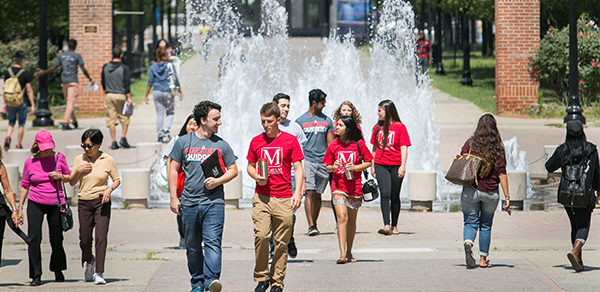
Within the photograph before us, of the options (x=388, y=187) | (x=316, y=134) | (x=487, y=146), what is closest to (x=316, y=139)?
(x=316, y=134)

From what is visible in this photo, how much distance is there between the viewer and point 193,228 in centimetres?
632

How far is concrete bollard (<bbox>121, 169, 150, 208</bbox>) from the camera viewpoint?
10883 mm

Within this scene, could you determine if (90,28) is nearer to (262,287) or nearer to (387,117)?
(387,117)

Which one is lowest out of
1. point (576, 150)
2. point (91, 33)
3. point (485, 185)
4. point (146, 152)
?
point (146, 152)

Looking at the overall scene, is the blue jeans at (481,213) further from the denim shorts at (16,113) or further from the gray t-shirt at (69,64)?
the gray t-shirt at (69,64)

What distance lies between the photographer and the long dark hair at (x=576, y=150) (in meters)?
7.28

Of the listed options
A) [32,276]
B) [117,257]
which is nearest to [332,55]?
[117,257]

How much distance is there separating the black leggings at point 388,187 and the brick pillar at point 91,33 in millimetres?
13429

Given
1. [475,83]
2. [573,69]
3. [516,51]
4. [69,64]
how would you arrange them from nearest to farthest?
[573,69] < [69,64] < [516,51] < [475,83]

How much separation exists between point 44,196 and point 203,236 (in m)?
1.78

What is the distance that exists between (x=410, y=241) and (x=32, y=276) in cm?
417

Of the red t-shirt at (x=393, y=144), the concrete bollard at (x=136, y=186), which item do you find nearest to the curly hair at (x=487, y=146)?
the red t-shirt at (x=393, y=144)

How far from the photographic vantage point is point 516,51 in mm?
20500

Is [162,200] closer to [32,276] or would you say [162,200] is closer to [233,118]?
[233,118]
